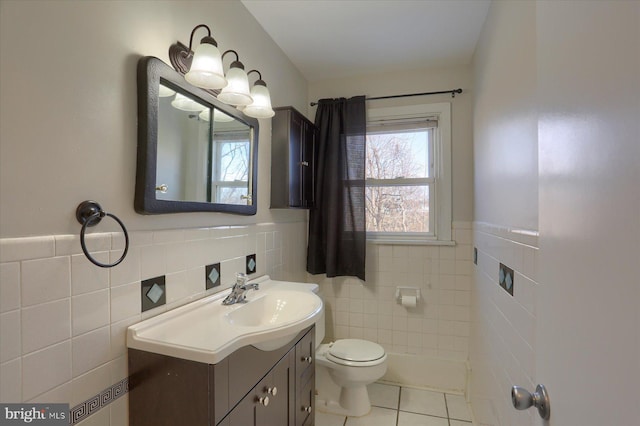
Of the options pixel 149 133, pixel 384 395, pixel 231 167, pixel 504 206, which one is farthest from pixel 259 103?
pixel 384 395

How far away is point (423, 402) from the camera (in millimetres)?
2182

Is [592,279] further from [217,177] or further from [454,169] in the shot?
[454,169]

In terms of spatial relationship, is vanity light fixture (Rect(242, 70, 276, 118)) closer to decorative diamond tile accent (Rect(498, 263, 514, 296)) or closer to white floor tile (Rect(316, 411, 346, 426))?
decorative diamond tile accent (Rect(498, 263, 514, 296))

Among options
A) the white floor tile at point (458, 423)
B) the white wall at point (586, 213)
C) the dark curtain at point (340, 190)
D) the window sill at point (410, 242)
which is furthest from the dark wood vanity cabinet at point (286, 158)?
the white floor tile at point (458, 423)

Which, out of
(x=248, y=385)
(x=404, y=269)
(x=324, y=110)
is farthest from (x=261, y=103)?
(x=404, y=269)

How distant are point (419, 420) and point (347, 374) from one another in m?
0.58

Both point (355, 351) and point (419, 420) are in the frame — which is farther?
point (355, 351)

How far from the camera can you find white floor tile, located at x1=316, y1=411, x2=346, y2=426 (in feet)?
6.52

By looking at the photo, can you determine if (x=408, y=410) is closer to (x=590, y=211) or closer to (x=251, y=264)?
(x=251, y=264)

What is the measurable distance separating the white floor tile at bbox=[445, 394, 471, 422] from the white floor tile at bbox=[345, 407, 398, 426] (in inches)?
15.6

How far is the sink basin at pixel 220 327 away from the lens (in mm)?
921

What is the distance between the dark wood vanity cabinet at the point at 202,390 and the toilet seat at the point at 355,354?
885 mm

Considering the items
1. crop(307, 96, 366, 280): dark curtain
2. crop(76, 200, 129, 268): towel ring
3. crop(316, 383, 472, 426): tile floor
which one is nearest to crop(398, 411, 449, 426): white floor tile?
crop(316, 383, 472, 426): tile floor

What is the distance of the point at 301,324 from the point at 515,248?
91 cm
